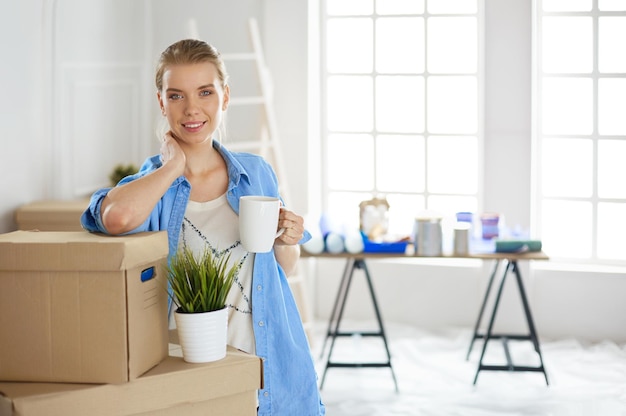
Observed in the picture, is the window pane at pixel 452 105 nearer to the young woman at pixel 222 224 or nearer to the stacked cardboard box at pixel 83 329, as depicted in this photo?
the young woman at pixel 222 224

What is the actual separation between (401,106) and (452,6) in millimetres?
694

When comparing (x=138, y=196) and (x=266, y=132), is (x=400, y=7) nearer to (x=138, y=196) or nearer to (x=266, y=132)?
(x=266, y=132)

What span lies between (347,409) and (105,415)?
8.94 feet

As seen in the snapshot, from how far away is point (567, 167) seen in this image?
18.5ft

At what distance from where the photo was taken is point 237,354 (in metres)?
2.12

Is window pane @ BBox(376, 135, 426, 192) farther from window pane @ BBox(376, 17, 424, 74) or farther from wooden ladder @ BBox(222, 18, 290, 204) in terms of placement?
wooden ladder @ BBox(222, 18, 290, 204)

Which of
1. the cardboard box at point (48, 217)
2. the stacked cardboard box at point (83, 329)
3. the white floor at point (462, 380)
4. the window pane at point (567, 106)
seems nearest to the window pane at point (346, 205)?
the white floor at point (462, 380)

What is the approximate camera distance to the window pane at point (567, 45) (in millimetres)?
5539

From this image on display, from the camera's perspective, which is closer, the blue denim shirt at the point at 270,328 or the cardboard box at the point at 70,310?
the cardboard box at the point at 70,310

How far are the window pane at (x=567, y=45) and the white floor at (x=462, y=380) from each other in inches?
64.9

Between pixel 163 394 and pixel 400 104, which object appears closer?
pixel 163 394

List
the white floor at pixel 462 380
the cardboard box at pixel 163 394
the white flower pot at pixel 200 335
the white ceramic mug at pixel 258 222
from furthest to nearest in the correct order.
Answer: the white floor at pixel 462 380 < the white ceramic mug at pixel 258 222 < the white flower pot at pixel 200 335 < the cardboard box at pixel 163 394

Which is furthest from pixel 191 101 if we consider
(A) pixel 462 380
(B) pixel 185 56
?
(A) pixel 462 380

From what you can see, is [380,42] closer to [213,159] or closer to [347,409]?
[347,409]
